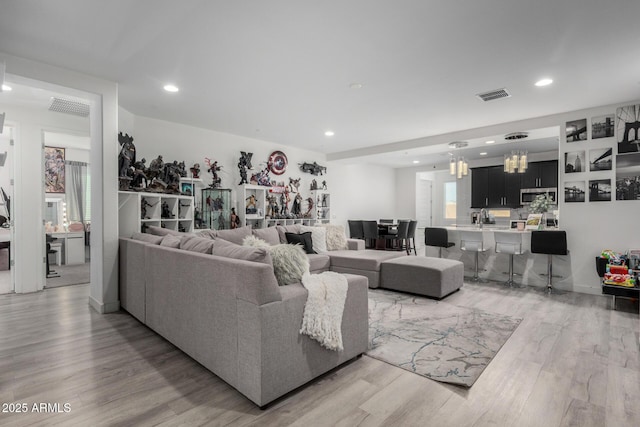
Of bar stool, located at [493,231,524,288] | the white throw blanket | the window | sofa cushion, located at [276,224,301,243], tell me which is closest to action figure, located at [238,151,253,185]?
sofa cushion, located at [276,224,301,243]

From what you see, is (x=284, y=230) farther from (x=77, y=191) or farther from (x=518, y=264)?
(x=77, y=191)

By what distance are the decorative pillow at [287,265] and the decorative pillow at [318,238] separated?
10.3 feet

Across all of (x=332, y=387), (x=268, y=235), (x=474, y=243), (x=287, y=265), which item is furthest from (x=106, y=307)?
(x=474, y=243)

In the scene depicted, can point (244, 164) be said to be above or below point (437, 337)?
above

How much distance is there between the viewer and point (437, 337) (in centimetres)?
288

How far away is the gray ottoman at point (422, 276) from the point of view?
13.4ft

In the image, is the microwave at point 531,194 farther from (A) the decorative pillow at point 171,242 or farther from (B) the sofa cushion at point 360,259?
(A) the decorative pillow at point 171,242

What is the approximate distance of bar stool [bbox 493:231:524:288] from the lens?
4820 millimetres

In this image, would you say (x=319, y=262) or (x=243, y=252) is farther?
(x=319, y=262)

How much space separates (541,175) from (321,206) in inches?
205

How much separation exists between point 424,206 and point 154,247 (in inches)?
356

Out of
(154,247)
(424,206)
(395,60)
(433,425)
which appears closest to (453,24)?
(395,60)

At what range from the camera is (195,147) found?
558 cm

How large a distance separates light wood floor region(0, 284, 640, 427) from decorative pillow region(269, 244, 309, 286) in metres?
0.72
